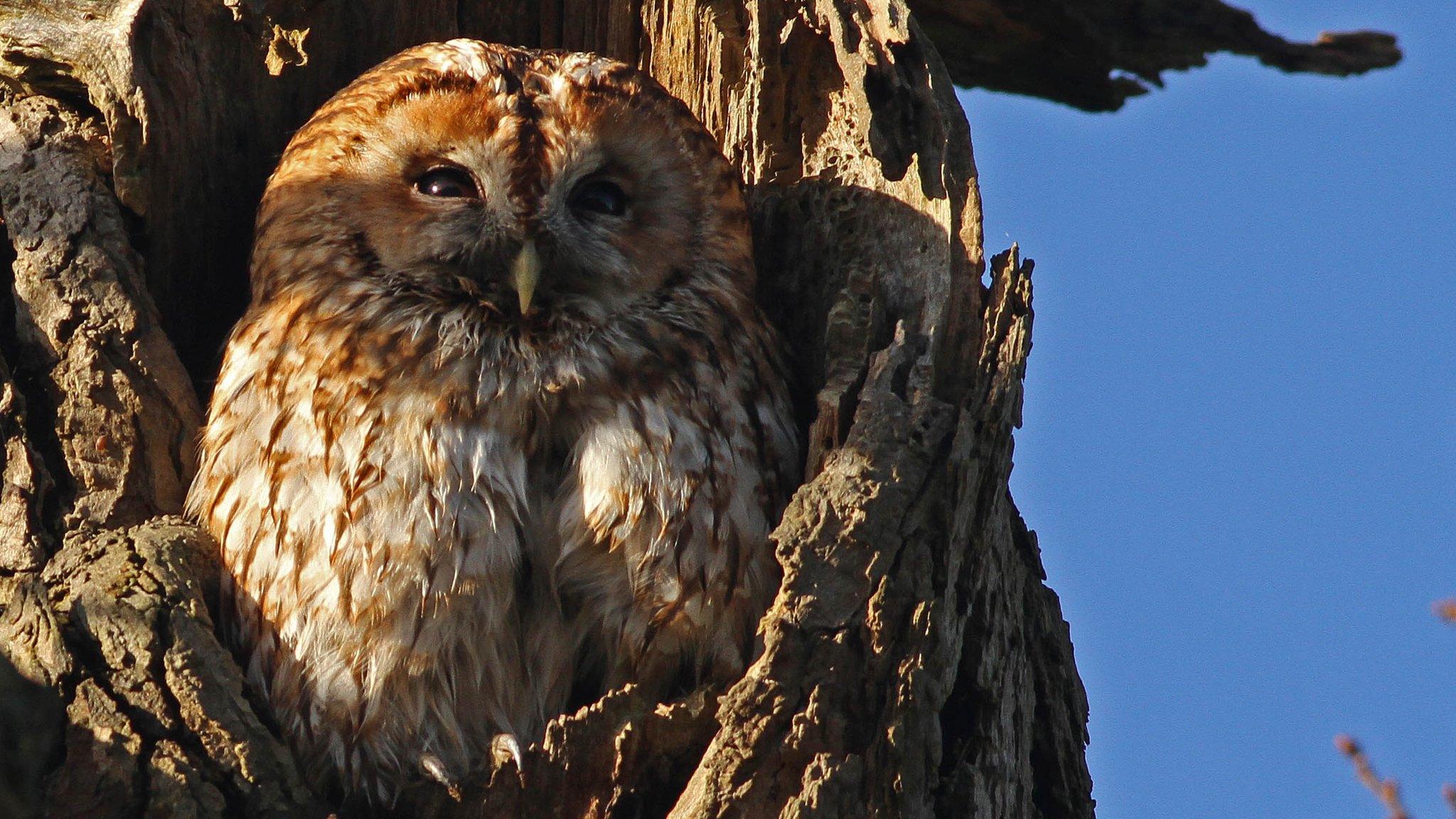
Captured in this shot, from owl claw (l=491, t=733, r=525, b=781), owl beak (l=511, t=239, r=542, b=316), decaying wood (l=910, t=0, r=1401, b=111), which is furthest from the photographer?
decaying wood (l=910, t=0, r=1401, b=111)

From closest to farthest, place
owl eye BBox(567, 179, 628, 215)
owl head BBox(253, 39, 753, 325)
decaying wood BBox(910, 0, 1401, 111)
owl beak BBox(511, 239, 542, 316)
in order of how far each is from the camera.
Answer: owl beak BBox(511, 239, 542, 316) < owl head BBox(253, 39, 753, 325) < owl eye BBox(567, 179, 628, 215) < decaying wood BBox(910, 0, 1401, 111)

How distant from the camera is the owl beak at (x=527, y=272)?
2793mm

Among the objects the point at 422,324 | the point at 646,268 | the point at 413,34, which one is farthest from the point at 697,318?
the point at 413,34

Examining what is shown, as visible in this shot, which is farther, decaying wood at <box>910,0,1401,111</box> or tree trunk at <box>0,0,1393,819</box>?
decaying wood at <box>910,0,1401,111</box>

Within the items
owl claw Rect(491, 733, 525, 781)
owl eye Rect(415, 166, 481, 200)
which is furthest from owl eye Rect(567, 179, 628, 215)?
owl claw Rect(491, 733, 525, 781)

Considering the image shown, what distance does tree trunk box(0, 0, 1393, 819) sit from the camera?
8.13ft

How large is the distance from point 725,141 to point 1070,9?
3.09 ft

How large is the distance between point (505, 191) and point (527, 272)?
212mm

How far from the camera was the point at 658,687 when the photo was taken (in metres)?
2.72

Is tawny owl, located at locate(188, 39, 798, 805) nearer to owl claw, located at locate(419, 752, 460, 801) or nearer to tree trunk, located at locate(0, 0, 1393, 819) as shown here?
owl claw, located at locate(419, 752, 460, 801)

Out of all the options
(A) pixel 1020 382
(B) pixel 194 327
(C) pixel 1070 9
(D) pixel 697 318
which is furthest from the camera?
(C) pixel 1070 9

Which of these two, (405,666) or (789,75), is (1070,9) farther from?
(405,666)


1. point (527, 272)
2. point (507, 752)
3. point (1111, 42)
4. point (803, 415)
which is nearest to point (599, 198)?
point (527, 272)

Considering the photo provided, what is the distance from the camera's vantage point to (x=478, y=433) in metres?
2.75
